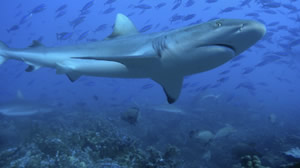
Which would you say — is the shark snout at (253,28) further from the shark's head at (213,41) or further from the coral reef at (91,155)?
the coral reef at (91,155)

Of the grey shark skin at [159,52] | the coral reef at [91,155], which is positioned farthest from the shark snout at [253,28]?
the coral reef at [91,155]

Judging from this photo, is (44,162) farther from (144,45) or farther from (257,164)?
(257,164)

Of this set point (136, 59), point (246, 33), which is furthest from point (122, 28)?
point (246, 33)

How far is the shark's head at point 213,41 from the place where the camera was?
5.95 feet

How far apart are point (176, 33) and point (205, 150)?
6329 mm

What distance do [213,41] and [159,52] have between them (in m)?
0.74

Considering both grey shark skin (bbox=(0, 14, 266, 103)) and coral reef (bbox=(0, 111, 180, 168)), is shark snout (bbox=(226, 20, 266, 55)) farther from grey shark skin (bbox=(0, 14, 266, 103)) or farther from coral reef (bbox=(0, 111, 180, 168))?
Answer: coral reef (bbox=(0, 111, 180, 168))

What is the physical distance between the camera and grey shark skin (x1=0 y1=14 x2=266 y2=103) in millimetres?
1950

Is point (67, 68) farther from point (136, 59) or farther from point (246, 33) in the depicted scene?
point (246, 33)

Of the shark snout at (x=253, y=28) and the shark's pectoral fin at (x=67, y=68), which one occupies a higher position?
the shark snout at (x=253, y=28)

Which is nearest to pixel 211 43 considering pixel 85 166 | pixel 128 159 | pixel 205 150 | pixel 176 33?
pixel 176 33

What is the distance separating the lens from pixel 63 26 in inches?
2344

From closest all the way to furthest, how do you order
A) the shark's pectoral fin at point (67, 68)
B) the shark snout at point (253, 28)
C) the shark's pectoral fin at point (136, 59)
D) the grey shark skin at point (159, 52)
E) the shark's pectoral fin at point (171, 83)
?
the shark snout at point (253, 28) → the grey shark skin at point (159, 52) → the shark's pectoral fin at point (136, 59) → the shark's pectoral fin at point (171, 83) → the shark's pectoral fin at point (67, 68)

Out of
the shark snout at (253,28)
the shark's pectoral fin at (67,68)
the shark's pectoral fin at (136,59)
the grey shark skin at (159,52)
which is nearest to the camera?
the shark snout at (253,28)
